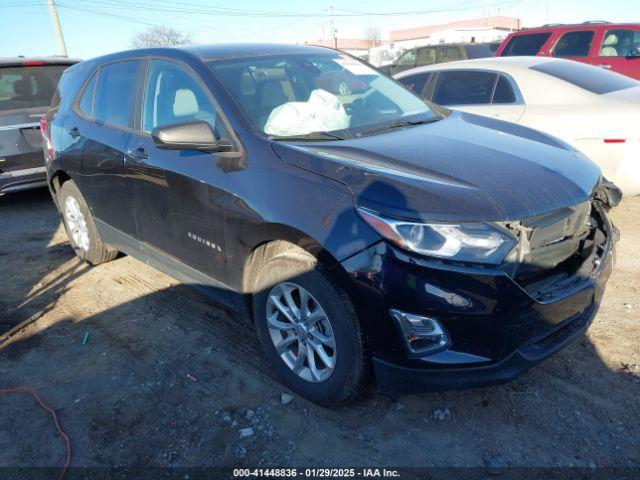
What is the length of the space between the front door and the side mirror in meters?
0.07

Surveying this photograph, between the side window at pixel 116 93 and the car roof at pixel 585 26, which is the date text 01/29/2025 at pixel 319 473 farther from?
the car roof at pixel 585 26

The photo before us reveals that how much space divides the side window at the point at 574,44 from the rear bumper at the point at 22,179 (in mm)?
8477

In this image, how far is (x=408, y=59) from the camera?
13211mm

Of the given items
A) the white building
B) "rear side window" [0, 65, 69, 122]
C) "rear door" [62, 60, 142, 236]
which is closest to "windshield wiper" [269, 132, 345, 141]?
"rear door" [62, 60, 142, 236]

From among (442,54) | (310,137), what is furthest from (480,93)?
(442,54)

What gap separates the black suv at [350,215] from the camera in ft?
6.68

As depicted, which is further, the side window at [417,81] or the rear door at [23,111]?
the side window at [417,81]

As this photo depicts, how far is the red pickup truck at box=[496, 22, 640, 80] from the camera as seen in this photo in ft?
27.0

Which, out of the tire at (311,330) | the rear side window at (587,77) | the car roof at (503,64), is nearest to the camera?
the tire at (311,330)

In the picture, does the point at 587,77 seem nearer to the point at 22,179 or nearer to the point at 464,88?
the point at 464,88

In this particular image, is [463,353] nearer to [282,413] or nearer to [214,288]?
Answer: [282,413]

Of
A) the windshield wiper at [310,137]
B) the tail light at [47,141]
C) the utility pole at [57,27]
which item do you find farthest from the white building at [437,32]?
the windshield wiper at [310,137]

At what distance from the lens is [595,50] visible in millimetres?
8430

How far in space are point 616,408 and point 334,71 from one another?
2.64 m
